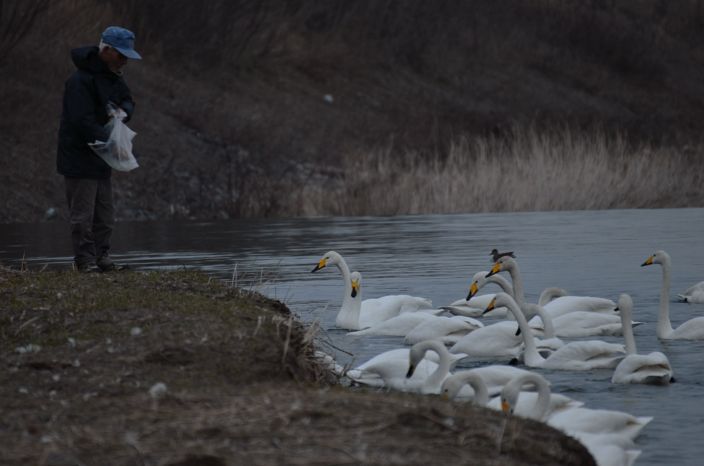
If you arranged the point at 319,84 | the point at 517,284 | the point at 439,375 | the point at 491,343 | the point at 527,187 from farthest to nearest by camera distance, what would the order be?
the point at 319,84, the point at 527,187, the point at 517,284, the point at 491,343, the point at 439,375

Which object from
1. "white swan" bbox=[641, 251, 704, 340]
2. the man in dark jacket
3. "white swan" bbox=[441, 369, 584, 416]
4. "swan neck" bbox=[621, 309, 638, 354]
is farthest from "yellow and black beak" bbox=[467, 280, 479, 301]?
"white swan" bbox=[441, 369, 584, 416]

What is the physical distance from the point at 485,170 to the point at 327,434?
24.5 metres

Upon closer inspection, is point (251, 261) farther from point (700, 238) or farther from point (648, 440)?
point (648, 440)

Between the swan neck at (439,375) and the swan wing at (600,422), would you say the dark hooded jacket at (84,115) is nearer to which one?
the swan neck at (439,375)

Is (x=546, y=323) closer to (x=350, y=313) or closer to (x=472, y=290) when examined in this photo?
(x=472, y=290)

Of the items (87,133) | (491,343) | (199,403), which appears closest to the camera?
(199,403)

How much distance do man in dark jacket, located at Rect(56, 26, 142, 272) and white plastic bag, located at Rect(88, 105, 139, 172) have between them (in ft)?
0.21

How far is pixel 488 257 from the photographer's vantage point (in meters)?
19.1

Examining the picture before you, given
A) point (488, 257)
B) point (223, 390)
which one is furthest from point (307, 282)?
point (223, 390)

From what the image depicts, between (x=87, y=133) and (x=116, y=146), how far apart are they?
26 cm

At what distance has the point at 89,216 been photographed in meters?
11.8

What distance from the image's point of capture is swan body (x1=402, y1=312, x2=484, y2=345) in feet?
38.2

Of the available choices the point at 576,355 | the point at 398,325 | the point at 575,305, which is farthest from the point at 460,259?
A: the point at 576,355

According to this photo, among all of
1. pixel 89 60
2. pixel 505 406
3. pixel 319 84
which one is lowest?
pixel 505 406
